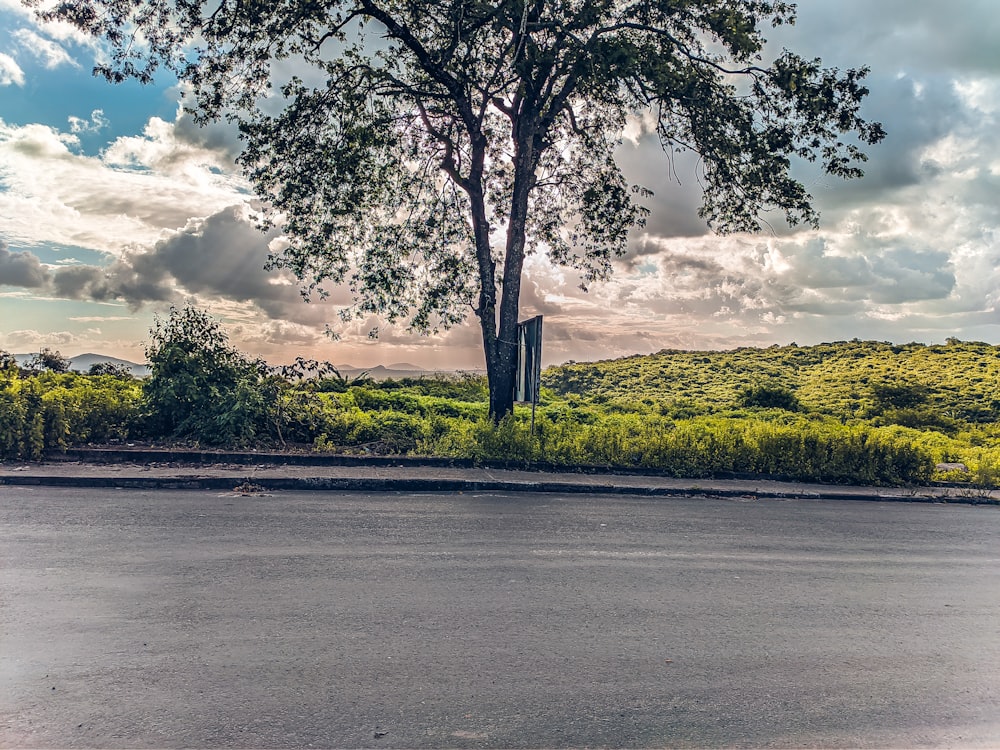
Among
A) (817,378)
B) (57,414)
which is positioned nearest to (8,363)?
(57,414)

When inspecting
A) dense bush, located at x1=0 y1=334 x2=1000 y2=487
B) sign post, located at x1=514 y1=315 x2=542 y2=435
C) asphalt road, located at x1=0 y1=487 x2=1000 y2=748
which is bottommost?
asphalt road, located at x1=0 y1=487 x2=1000 y2=748

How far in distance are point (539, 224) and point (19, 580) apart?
14.8 metres

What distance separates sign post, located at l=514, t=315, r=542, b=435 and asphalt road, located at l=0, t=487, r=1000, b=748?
494 cm

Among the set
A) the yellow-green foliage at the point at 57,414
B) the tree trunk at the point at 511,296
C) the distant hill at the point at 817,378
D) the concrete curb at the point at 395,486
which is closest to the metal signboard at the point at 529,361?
the tree trunk at the point at 511,296

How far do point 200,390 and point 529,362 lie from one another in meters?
5.86

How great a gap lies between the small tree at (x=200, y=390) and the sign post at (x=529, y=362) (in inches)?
183

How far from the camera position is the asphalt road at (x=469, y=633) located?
154 inches

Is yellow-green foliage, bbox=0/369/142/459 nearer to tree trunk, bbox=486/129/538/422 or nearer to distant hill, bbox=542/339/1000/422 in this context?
tree trunk, bbox=486/129/538/422

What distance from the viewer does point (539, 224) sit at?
18.9 m

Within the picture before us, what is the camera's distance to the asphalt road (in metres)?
3.92

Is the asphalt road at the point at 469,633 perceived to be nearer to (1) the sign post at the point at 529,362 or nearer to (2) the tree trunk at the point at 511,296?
(1) the sign post at the point at 529,362

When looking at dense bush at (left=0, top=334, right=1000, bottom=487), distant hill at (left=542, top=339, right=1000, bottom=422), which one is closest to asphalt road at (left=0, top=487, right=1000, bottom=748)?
dense bush at (left=0, top=334, right=1000, bottom=487)

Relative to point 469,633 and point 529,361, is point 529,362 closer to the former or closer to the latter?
point 529,361

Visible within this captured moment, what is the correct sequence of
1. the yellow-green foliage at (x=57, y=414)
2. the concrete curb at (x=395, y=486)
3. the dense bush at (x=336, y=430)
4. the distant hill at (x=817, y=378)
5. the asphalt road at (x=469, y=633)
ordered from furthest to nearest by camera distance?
the distant hill at (x=817, y=378) → the dense bush at (x=336, y=430) → the yellow-green foliage at (x=57, y=414) → the concrete curb at (x=395, y=486) → the asphalt road at (x=469, y=633)
